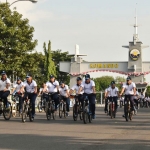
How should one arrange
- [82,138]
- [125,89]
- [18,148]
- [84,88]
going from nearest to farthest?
[18,148] < [82,138] < [84,88] < [125,89]

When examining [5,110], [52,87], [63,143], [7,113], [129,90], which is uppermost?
[52,87]

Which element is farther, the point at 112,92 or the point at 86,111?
the point at 112,92

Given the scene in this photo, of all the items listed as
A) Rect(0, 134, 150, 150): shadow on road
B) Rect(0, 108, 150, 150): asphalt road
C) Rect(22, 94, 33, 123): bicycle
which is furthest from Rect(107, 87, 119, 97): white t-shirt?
Rect(0, 134, 150, 150): shadow on road

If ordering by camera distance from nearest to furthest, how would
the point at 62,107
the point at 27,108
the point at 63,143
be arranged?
the point at 63,143, the point at 27,108, the point at 62,107

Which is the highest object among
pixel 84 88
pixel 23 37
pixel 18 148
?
pixel 23 37

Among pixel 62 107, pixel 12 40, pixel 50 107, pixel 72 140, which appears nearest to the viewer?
pixel 72 140

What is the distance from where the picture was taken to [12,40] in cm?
4359

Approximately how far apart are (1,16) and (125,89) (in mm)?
24340

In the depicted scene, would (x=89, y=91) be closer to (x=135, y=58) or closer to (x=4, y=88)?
(x=4, y=88)

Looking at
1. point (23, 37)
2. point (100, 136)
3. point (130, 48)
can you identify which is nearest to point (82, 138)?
point (100, 136)

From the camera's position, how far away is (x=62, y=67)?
86.7 metres

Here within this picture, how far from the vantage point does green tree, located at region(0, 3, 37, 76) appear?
43.5 metres

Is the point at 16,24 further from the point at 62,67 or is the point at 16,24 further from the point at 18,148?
the point at 62,67

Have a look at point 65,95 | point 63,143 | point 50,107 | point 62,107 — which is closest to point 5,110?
point 50,107
